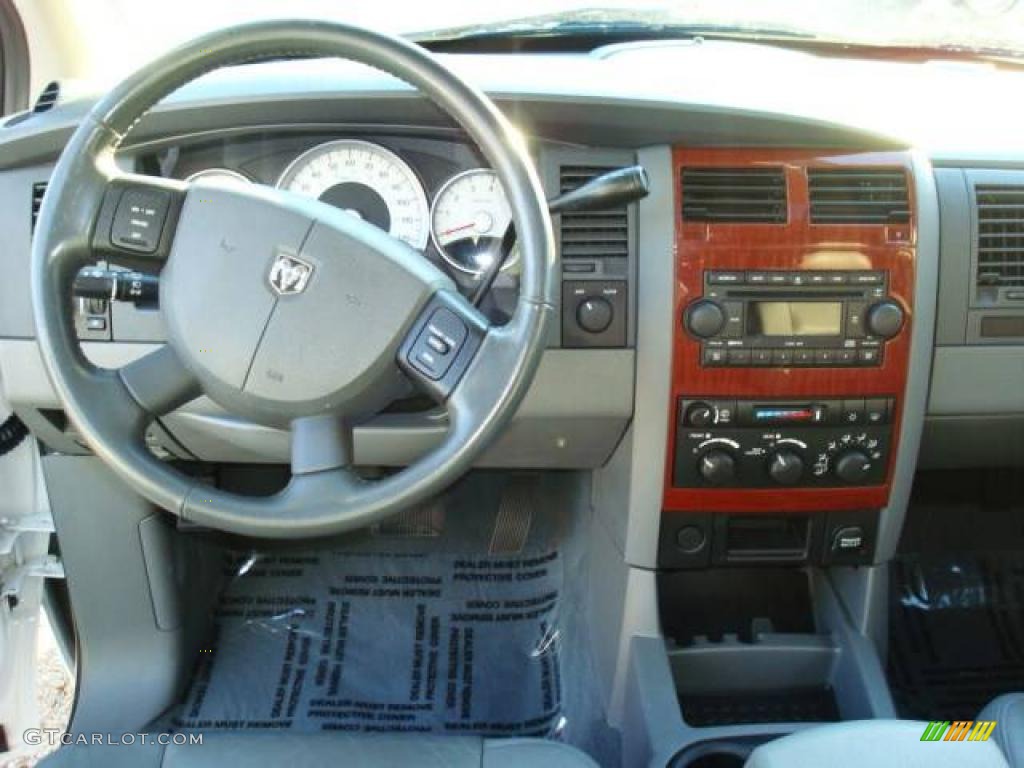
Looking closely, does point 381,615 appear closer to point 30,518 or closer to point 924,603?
point 30,518

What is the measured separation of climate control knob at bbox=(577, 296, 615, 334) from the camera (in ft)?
5.20

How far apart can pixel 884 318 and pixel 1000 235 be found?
287 mm

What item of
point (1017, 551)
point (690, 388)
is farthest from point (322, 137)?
point (1017, 551)

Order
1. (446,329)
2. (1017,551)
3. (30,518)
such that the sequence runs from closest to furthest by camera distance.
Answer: (446,329)
(30,518)
(1017,551)

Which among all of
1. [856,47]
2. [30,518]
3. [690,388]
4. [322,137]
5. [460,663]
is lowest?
[460,663]

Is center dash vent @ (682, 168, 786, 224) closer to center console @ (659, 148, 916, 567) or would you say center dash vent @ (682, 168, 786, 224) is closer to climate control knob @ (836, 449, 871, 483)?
center console @ (659, 148, 916, 567)

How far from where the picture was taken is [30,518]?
2.10m

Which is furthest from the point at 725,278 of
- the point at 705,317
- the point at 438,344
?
the point at 438,344

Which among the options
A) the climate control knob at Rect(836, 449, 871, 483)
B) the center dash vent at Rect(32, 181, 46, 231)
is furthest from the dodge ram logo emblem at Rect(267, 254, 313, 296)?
the climate control knob at Rect(836, 449, 871, 483)

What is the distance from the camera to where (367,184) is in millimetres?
1545

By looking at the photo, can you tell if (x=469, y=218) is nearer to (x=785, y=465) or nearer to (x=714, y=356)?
(x=714, y=356)

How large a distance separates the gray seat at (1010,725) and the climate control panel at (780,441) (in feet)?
1.55

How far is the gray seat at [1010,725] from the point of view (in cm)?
121

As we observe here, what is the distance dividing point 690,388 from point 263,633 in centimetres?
118
